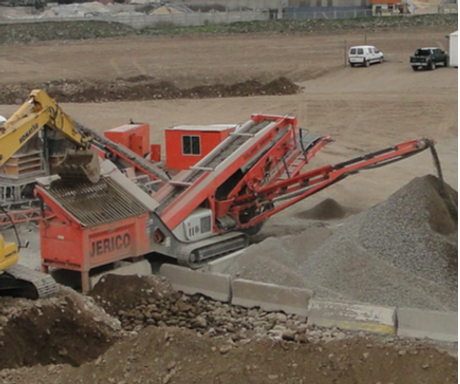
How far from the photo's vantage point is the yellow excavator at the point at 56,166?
30.4ft

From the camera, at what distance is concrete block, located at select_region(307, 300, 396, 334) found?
8469mm

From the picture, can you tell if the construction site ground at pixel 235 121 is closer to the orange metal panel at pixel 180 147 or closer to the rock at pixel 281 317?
the rock at pixel 281 317

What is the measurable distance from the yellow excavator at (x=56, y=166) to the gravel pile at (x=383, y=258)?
7.38ft

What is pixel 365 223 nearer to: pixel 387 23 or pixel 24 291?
pixel 24 291

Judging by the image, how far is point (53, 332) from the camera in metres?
8.66

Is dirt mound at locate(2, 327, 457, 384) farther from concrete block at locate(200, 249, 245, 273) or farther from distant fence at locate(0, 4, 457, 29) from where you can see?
distant fence at locate(0, 4, 457, 29)

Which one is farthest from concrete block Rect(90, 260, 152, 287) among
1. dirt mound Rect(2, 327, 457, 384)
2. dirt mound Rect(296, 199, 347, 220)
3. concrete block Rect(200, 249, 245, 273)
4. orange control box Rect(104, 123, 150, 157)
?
orange control box Rect(104, 123, 150, 157)

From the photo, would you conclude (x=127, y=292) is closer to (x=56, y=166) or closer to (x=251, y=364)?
(x=56, y=166)

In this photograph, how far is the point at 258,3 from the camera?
70.1 m

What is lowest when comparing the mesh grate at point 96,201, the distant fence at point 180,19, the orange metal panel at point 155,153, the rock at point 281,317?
the rock at point 281,317

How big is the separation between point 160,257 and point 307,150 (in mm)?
3279

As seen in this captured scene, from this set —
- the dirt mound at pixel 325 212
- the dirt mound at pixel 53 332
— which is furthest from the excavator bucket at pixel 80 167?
the dirt mound at pixel 325 212

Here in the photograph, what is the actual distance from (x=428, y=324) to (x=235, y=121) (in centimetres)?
1654

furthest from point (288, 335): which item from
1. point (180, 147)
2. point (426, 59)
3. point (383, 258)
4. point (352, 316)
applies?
point (426, 59)
